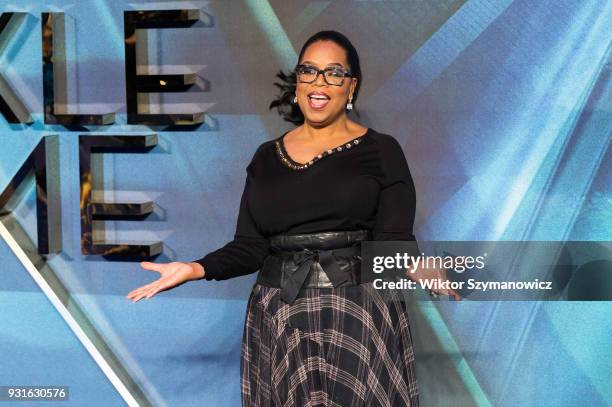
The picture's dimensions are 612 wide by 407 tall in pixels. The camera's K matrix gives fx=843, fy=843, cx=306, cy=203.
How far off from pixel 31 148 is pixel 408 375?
1655mm

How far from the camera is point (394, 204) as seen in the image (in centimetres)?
213

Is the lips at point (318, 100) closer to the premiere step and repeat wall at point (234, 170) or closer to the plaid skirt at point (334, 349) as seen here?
the plaid skirt at point (334, 349)

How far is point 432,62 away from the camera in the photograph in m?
2.85

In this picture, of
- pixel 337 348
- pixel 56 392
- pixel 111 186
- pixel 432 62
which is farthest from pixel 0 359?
pixel 432 62

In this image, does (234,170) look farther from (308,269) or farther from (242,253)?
(308,269)

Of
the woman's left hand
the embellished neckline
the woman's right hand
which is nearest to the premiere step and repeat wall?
the woman's left hand

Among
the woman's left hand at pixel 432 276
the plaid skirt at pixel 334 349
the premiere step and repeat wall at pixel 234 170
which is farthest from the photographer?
the premiere step and repeat wall at pixel 234 170

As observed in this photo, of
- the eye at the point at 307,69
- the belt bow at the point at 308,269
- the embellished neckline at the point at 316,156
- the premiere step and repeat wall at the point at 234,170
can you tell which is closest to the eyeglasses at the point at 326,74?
the eye at the point at 307,69

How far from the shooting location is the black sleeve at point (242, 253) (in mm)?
2164

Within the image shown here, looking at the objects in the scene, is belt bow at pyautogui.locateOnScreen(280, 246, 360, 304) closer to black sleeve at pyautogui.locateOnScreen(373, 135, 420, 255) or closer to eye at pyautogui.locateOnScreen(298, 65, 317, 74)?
black sleeve at pyautogui.locateOnScreen(373, 135, 420, 255)

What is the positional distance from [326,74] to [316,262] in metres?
0.48

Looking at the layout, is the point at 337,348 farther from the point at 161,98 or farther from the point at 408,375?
the point at 161,98

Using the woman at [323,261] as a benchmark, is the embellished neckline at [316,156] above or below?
above

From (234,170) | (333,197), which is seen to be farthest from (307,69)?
(234,170)
